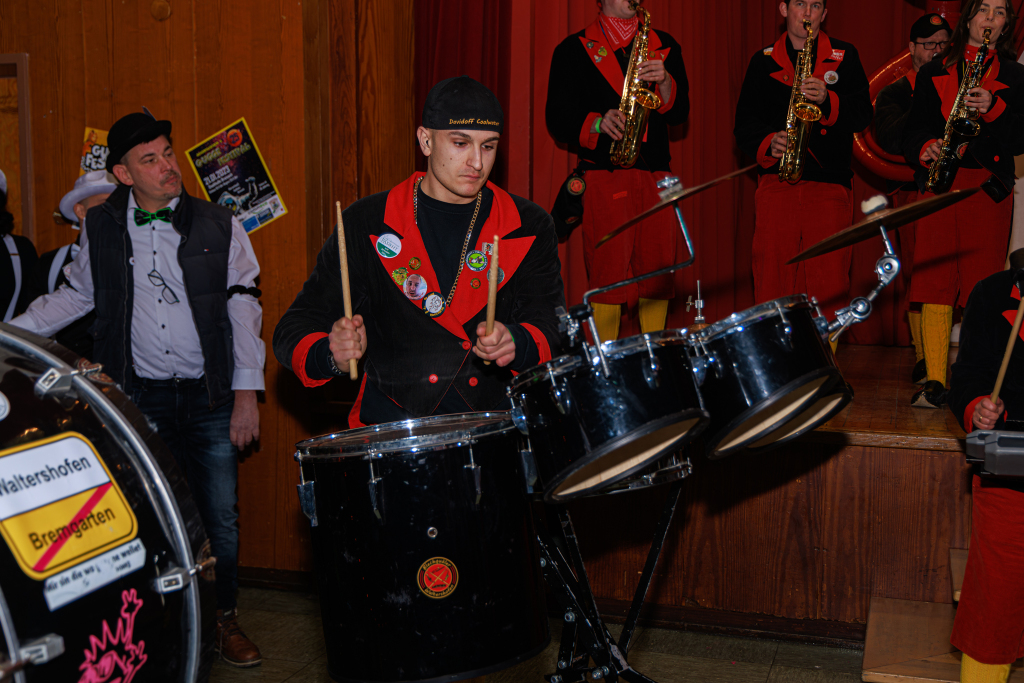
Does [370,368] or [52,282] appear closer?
[370,368]

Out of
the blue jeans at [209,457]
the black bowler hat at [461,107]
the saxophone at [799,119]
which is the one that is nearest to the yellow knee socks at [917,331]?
the saxophone at [799,119]

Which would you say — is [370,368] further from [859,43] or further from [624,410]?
[859,43]

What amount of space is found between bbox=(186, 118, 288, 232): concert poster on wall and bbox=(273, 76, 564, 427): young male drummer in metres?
1.68

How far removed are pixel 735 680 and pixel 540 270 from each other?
1.58 metres

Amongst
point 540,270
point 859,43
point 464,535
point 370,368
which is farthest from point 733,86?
point 464,535

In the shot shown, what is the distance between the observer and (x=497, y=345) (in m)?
1.97

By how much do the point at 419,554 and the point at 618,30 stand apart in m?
2.80

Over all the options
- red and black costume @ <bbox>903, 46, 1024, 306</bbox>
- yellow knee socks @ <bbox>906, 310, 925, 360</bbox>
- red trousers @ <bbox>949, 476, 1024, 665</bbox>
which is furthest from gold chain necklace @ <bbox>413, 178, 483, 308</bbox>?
yellow knee socks @ <bbox>906, 310, 925, 360</bbox>

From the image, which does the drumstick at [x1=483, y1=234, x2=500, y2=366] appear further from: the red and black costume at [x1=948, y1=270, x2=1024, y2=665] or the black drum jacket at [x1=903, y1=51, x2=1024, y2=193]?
the black drum jacket at [x1=903, y1=51, x2=1024, y2=193]

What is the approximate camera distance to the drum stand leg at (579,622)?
2.28 meters

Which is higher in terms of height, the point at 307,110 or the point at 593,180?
the point at 307,110

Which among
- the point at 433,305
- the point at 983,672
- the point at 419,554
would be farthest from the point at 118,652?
the point at 983,672

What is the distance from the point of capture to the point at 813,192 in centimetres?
382

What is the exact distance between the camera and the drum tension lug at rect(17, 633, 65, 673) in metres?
1.22
